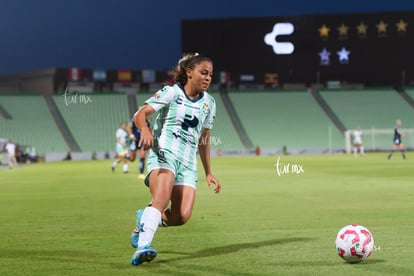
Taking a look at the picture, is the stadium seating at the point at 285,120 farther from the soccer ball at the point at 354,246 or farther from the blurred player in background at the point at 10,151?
the soccer ball at the point at 354,246

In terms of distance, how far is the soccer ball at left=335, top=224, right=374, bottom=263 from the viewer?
7.03 meters

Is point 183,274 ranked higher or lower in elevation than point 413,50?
lower

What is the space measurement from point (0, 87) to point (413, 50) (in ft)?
150

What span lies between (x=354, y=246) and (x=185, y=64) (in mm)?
2701

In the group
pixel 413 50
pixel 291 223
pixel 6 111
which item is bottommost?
pixel 291 223

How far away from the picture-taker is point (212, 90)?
7356cm

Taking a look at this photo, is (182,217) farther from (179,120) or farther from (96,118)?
(96,118)

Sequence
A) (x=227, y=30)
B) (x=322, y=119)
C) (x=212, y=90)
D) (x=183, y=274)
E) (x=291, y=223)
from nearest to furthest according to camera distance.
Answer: (x=183, y=274), (x=291, y=223), (x=227, y=30), (x=322, y=119), (x=212, y=90)

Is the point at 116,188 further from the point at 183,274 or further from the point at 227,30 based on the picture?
the point at 227,30

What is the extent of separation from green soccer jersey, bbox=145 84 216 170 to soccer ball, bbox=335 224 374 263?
186 centimetres

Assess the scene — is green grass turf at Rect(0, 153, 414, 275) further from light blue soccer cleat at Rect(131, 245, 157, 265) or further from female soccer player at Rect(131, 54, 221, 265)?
female soccer player at Rect(131, 54, 221, 265)

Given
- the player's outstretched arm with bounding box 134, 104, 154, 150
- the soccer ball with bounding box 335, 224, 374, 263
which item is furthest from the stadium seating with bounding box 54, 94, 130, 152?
the soccer ball with bounding box 335, 224, 374, 263

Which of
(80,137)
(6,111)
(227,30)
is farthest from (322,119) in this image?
(6,111)

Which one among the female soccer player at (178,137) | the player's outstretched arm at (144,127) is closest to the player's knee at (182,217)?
the female soccer player at (178,137)
